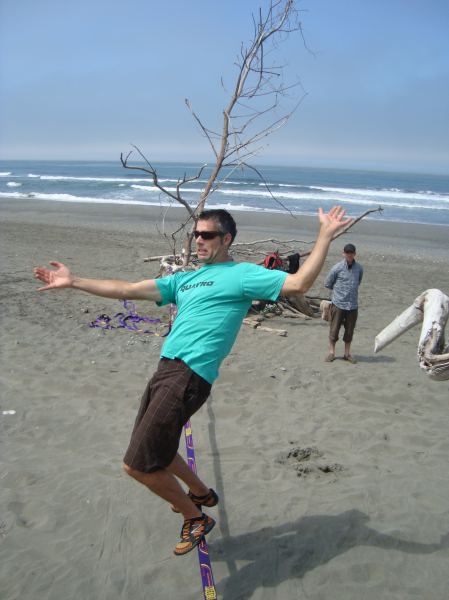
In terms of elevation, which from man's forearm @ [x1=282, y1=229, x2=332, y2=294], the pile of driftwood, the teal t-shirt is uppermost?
Result: man's forearm @ [x1=282, y1=229, x2=332, y2=294]

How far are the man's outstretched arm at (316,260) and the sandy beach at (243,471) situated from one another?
1832mm

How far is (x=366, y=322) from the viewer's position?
927 centimetres

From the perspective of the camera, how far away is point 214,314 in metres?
2.86

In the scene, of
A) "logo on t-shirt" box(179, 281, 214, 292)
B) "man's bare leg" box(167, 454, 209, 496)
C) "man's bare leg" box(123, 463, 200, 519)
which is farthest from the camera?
"man's bare leg" box(167, 454, 209, 496)

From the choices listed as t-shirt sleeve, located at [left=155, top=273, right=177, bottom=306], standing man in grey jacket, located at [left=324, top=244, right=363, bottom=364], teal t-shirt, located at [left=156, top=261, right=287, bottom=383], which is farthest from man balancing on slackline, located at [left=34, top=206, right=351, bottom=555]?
standing man in grey jacket, located at [left=324, top=244, right=363, bottom=364]

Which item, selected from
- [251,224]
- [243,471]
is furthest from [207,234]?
[251,224]

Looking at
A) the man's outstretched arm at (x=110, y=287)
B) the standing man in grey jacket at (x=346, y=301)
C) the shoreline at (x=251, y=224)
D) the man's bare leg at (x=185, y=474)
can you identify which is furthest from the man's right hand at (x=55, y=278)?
the shoreline at (x=251, y=224)

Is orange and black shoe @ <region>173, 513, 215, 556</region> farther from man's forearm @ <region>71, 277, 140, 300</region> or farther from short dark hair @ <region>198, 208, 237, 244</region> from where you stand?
short dark hair @ <region>198, 208, 237, 244</region>

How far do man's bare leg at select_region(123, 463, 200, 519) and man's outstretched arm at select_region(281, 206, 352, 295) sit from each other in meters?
1.23

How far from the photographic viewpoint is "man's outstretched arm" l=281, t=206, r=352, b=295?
2.56 metres

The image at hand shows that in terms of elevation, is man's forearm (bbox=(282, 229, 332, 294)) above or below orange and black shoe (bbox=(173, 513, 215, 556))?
above

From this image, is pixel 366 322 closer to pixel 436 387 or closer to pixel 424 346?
pixel 436 387

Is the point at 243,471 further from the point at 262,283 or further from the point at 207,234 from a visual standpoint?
the point at 207,234

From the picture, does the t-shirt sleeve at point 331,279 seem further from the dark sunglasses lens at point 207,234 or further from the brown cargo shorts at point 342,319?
the dark sunglasses lens at point 207,234
